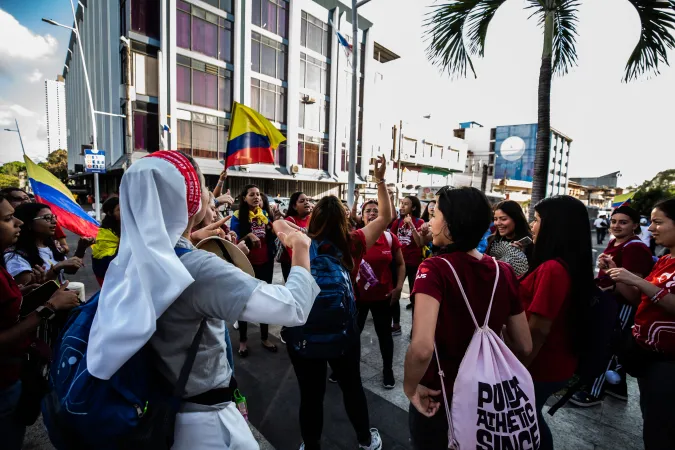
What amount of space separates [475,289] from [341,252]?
1.03 m

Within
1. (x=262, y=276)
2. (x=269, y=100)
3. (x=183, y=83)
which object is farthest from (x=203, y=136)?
(x=262, y=276)

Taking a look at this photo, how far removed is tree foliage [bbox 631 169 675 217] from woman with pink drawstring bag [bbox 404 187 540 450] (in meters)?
9.87

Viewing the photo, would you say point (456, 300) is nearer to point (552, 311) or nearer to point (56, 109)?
point (552, 311)

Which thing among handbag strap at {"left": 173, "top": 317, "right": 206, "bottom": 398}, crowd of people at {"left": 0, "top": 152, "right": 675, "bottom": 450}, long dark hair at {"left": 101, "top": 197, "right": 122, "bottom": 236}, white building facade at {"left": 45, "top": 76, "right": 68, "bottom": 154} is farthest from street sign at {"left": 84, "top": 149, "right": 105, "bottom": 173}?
white building facade at {"left": 45, "top": 76, "right": 68, "bottom": 154}

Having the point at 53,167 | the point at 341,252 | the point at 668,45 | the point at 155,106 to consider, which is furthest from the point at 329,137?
the point at 53,167

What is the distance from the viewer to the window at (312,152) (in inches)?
1072

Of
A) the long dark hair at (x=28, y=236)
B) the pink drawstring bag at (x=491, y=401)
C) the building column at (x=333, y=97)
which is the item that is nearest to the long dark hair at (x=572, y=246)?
the pink drawstring bag at (x=491, y=401)

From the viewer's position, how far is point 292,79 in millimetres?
25719

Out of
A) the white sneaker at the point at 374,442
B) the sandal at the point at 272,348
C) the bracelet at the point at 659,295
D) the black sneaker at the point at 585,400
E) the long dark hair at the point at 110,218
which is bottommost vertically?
the sandal at the point at 272,348

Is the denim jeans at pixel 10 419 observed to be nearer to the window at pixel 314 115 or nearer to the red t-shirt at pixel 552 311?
the red t-shirt at pixel 552 311

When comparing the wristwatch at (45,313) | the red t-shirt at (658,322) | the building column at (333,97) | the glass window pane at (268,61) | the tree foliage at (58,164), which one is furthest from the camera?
the tree foliage at (58,164)

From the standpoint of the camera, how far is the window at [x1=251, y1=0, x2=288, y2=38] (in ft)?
77.7

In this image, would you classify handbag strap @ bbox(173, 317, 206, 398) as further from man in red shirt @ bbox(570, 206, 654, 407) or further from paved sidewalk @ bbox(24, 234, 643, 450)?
man in red shirt @ bbox(570, 206, 654, 407)

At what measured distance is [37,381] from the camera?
68.7 inches
